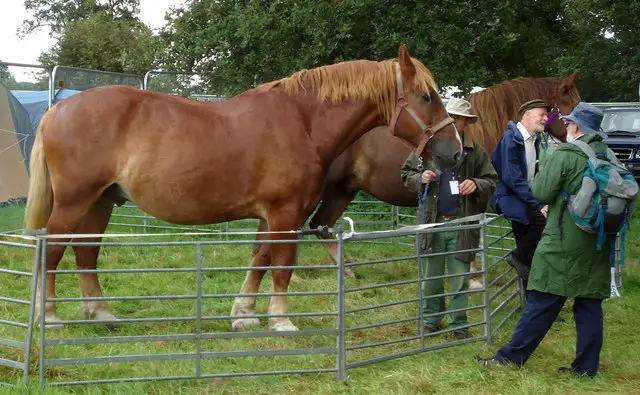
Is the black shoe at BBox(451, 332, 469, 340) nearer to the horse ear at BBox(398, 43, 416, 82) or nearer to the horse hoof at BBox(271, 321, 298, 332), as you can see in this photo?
the horse hoof at BBox(271, 321, 298, 332)

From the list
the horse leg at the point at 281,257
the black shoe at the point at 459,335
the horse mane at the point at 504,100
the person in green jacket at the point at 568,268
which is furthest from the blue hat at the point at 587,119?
the horse mane at the point at 504,100

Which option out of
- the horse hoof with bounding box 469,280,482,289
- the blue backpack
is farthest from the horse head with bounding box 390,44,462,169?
the horse hoof with bounding box 469,280,482,289

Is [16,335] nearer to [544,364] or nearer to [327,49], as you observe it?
[544,364]

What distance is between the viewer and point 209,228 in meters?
11.6

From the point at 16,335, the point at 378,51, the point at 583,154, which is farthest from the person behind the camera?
the point at 378,51

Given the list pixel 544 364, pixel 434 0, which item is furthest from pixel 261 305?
pixel 434 0

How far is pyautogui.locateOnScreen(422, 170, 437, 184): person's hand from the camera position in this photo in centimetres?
593

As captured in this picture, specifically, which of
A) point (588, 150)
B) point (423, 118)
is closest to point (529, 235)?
point (423, 118)

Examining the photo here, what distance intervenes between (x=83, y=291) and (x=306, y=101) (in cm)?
236

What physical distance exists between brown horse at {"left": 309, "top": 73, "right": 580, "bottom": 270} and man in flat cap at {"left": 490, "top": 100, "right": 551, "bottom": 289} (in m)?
1.71

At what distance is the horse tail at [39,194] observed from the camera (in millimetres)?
6051

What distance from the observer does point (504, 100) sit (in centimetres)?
826

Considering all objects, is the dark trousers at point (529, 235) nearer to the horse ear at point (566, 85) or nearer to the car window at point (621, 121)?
the horse ear at point (566, 85)

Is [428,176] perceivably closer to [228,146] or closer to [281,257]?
[281,257]
